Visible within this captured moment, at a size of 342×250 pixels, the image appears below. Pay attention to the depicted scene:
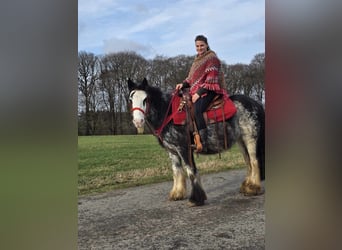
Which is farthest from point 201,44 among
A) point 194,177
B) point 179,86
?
point 194,177

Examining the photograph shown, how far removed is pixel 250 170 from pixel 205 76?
108 cm

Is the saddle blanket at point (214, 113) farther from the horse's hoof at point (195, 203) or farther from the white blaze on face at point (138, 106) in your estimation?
the horse's hoof at point (195, 203)

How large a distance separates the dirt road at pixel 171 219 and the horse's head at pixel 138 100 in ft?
2.29

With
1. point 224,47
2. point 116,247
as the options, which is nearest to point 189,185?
point 116,247

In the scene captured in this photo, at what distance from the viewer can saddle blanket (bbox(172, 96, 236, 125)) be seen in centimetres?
367

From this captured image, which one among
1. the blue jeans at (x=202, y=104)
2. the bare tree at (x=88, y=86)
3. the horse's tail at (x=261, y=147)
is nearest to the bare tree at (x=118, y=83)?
the bare tree at (x=88, y=86)

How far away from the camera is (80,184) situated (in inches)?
139

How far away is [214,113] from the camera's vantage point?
145 inches

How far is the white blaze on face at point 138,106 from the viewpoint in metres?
3.59
